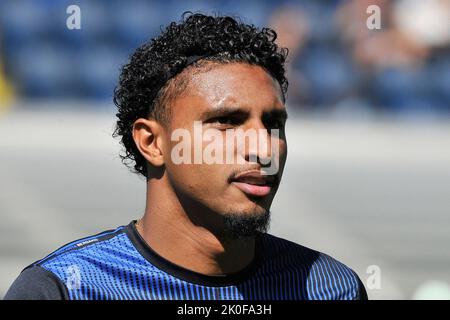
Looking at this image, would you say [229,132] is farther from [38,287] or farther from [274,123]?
[38,287]

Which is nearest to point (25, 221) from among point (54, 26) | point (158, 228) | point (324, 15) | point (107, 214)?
point (107, 214)

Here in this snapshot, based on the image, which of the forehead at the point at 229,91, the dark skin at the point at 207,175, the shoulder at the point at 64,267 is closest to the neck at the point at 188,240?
the dark skin at the point at 207,175

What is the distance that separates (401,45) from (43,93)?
3586 mm

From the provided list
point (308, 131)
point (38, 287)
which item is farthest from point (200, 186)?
point (308, 131)

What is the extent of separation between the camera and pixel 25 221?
737 cm

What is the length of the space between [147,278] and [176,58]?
2.02 ft

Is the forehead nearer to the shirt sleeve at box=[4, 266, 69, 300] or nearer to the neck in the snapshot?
the neck

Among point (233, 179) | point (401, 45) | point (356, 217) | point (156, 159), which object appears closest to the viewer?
point (233, 179)

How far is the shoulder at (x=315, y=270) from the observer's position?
2.49 metres

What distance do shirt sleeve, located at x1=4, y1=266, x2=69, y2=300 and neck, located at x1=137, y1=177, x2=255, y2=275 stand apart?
0.31 meters

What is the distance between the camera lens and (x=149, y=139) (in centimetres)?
241

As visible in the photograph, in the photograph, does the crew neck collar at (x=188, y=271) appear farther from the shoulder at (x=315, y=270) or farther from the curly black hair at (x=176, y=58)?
the curly black hair at (x=176, y=58)

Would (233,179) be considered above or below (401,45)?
below

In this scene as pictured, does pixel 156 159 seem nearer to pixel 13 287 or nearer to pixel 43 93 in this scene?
pixel 13 287
